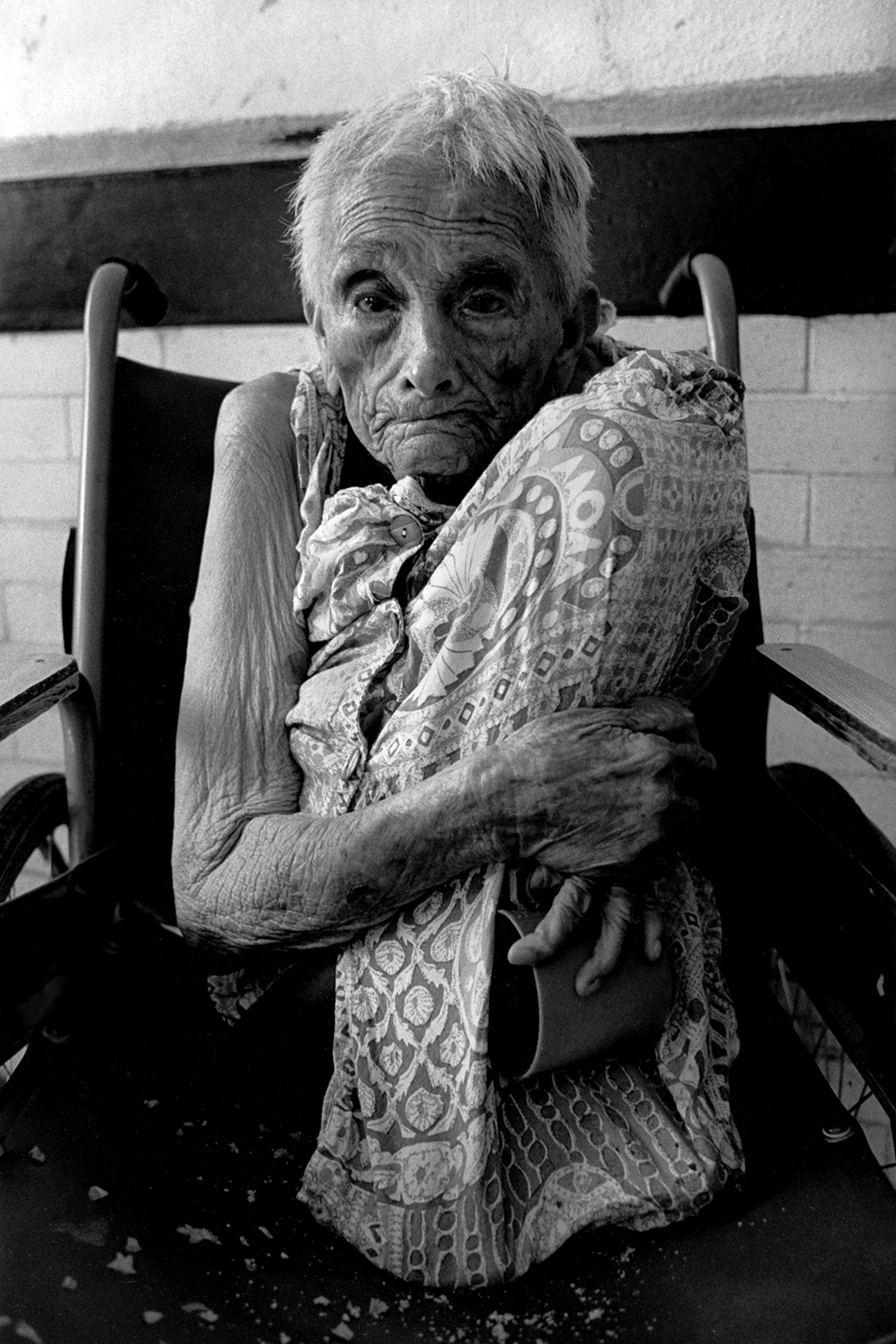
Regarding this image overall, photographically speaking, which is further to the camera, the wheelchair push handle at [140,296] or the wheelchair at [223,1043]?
the wheelchair push handle at [140,296]

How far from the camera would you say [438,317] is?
1.11 m

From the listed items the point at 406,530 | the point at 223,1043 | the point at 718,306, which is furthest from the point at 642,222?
the point at 223,1043

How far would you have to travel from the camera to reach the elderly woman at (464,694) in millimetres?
934

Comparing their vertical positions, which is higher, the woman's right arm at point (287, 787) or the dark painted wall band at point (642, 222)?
the dark painted wall band at point (642, 222)

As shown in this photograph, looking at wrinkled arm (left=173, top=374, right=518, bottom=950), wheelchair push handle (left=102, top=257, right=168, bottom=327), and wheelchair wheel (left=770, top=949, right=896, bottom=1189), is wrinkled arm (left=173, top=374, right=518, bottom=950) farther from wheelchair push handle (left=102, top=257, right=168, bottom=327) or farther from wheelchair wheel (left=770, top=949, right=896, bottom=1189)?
Result: wheelchair wheel (left=770, top=949, right=896, bottom=1189)

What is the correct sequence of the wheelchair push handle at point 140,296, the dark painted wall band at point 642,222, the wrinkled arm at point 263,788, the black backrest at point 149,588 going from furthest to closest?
the dark painted wall band at point 642,222, the wheelchair push handle at point 140,296, the black backrest at point 149,588, the wrinkled arm at point 263,788

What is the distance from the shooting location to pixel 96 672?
1.42 metres

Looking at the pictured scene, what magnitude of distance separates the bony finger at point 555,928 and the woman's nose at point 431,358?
0.49 meters

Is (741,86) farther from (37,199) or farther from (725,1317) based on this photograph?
(725,1317)

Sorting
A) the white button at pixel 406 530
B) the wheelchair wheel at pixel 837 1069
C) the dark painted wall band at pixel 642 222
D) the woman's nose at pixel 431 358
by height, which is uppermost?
the dark painted wall band at pixel 642 222

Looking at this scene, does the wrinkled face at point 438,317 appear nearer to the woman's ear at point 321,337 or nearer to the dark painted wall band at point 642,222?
the woman's ear at point 321,337

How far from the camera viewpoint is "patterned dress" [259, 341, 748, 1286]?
3.02 ft

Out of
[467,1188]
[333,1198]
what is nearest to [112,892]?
[333,1198]

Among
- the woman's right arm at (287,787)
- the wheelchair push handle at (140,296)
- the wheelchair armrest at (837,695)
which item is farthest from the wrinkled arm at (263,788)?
the wheelchair push handle at (140,296)
